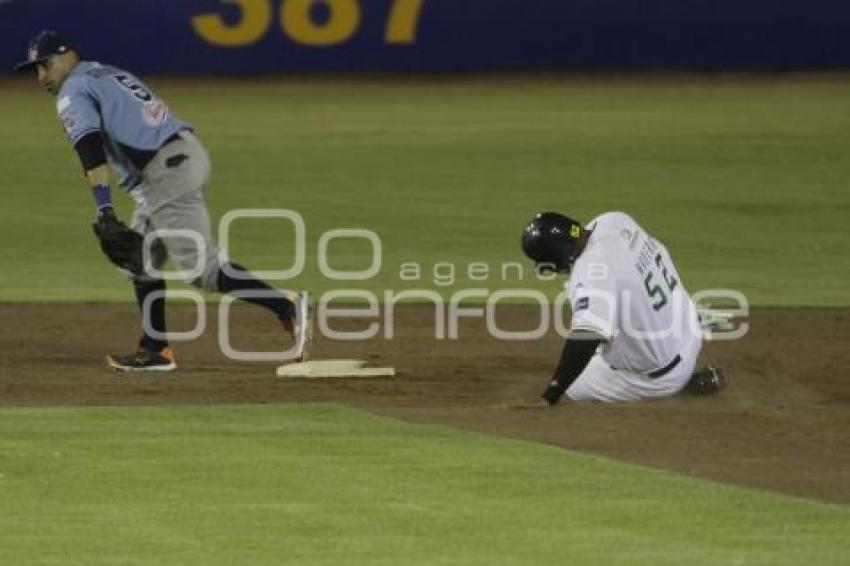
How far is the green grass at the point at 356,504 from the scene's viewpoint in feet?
26.4

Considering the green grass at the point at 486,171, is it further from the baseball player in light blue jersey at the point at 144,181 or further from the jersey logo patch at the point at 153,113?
the jersey logo patch at the point at 153,113

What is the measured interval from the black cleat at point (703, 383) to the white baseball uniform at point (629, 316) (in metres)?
0.10

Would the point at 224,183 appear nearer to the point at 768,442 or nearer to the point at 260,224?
the point at 260,224

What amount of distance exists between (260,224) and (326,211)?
2.83 ft

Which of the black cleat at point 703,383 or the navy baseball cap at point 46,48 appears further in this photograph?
the navy baseball cap at point 46,48

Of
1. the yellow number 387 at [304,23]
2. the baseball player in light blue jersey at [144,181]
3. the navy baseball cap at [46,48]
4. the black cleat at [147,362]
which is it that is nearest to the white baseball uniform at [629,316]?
the baseball player in light blue jersey at [144,181]

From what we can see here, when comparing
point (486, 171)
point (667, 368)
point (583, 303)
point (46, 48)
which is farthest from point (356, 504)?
point (486, 171)

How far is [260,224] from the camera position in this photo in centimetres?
1995

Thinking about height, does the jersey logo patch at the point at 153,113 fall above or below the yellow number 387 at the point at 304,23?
above

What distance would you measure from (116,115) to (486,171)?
1107cm

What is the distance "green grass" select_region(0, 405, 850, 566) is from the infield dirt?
1.50 ft

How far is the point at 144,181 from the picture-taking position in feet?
40.9

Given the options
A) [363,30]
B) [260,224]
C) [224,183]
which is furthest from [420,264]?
[363,30]

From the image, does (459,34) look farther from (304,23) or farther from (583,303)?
(583,303)
